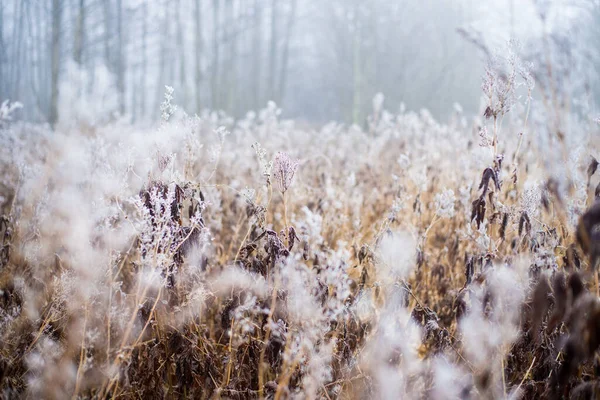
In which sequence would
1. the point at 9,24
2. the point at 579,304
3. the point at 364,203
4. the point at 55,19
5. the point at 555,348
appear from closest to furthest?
the point at 579,304 → the point at 555,348 → the point at 364,203 → the point at 9,24 → the point at 55,19

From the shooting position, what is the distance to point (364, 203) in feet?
11.9

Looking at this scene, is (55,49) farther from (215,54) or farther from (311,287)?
(311,287)

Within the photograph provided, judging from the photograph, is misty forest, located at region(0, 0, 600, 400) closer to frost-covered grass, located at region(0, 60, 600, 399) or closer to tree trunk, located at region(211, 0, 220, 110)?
frost-covered grass, located at region(0, 60, 600, 399)

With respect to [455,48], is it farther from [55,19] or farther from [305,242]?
[305,242]

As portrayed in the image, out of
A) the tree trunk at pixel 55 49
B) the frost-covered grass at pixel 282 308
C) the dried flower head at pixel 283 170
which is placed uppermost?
the tree trunk at pixel 55 49

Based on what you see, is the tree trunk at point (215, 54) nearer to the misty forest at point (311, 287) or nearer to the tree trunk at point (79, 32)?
the tree trunk at point (79, 32)

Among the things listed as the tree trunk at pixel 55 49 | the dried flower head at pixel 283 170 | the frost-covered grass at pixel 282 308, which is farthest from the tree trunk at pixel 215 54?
the dried flower head at pixel 283 170

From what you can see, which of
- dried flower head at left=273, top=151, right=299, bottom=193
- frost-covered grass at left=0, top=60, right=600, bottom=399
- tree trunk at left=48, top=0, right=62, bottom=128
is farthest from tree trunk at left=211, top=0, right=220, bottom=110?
dried flower head at left=273, top=151, right=299, bottom=193

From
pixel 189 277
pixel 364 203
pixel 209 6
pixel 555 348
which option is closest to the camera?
pixel 555 348

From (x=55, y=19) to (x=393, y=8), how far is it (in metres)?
13.8

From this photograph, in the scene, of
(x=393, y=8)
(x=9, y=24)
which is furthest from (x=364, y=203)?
(x=393, y=8)

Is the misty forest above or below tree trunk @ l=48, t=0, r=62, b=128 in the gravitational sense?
below

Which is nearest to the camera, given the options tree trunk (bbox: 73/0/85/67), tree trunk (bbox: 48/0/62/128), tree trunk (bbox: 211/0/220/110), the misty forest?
the misty forest

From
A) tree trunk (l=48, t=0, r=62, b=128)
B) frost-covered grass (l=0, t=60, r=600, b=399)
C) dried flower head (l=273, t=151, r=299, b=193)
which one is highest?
tree trunk (l=48, t=0, r=62, b=128)
